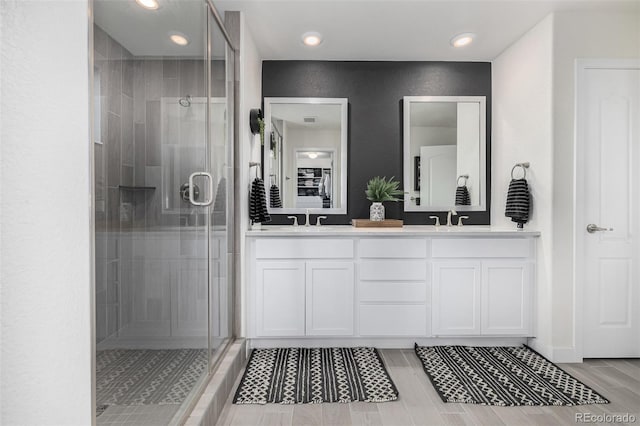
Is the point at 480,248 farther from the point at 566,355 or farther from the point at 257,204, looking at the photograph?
the point at 257,204

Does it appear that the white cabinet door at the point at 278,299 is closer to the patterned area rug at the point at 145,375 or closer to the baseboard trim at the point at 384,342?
the baseboard trim at the point at 384,342

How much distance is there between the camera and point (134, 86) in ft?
4.12

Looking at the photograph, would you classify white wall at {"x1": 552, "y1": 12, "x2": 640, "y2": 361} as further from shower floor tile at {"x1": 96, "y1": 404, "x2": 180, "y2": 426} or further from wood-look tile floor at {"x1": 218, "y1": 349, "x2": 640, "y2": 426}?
shower floor tile at {"x1": 96, "y1": 404, "x2": 180, "y2": 426}

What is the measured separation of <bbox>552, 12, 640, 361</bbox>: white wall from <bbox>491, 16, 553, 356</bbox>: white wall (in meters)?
0.04

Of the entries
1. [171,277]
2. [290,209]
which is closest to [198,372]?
[171,277]

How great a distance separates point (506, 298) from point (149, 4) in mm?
2853

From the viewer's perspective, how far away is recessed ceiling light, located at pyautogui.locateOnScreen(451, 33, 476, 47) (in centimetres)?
303

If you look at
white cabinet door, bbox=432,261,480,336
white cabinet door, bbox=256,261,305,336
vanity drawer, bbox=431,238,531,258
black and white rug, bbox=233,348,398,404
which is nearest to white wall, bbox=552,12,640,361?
vanity drawer, bbox=431,238,531,258

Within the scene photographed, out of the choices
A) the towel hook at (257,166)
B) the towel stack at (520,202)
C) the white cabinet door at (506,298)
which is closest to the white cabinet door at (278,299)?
the towel hook at (257,166)

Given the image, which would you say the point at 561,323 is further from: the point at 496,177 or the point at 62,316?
the point at 62,316

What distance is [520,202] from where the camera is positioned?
2.91 meters

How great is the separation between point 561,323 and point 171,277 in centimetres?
259

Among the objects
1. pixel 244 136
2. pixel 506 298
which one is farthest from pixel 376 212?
pixel 244 136

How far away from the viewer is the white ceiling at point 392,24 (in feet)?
8.53
